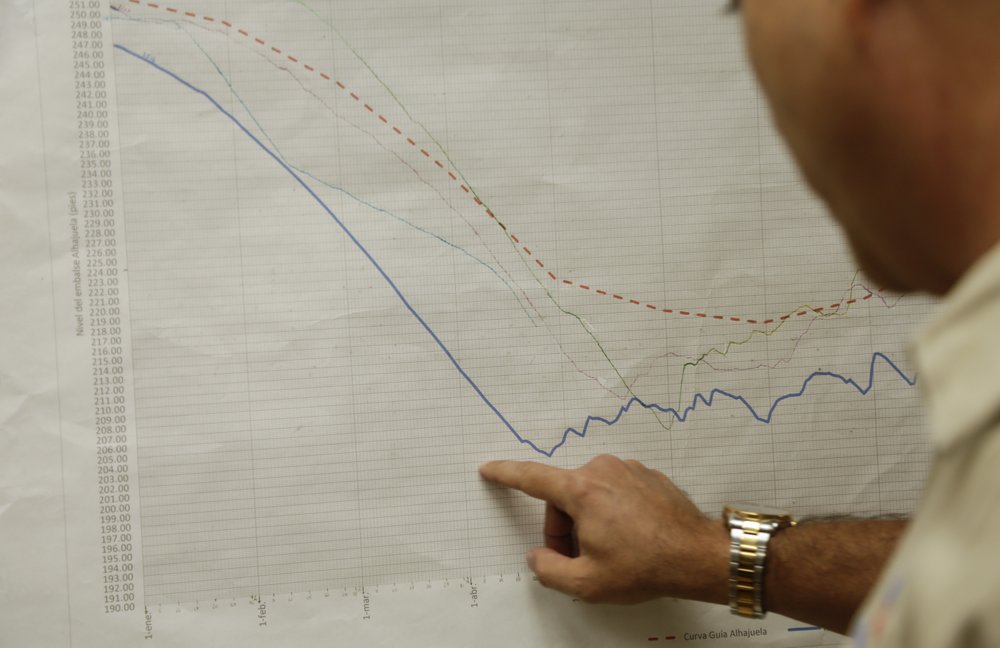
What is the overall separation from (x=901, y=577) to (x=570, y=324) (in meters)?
0.50

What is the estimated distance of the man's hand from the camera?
796mm

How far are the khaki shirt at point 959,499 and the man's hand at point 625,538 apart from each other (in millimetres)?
389

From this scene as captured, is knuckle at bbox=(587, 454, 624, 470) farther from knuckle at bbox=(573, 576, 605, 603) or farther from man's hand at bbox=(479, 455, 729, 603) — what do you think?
knuckle at bbox=(573, 576, 605, 603)

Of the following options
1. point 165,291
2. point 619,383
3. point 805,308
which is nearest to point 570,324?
point 619,383

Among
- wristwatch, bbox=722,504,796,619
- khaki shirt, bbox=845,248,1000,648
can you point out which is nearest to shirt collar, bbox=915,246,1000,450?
khaki shirt, bbox=845,248,1000,648

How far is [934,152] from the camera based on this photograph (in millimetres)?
414

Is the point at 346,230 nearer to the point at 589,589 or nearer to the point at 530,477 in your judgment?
the point at 530,477

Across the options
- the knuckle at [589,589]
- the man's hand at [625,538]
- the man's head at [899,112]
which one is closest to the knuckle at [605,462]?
the man's hand at [625,538]

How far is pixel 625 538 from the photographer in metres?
0.80

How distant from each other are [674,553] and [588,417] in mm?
158

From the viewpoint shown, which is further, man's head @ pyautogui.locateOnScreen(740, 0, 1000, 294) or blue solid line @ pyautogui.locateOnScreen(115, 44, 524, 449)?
blue solid line @ pyautogui.locateOnScreen(115, 44, 524, 449)

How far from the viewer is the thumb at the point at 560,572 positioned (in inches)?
32.0

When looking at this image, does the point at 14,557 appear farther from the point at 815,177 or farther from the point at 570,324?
the point at 815,177

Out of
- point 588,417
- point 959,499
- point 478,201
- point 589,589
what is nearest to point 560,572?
point 589,589
